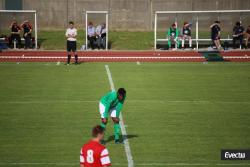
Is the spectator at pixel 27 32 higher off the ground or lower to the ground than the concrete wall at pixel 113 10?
lower

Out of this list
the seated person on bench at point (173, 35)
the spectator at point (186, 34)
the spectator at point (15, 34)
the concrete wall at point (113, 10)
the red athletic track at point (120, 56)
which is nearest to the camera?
the red athletic track at point (120, 56)

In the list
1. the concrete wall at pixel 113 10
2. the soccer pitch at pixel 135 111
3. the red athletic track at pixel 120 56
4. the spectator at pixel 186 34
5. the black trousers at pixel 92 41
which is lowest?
the soccer pitch at pixel 135 111

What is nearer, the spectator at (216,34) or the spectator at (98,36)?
the spectator at (216,34)

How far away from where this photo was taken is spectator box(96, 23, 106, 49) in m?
36.5

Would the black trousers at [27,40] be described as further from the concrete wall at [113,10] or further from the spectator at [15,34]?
the concrete wall at [113,10]

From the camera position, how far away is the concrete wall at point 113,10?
43750mm

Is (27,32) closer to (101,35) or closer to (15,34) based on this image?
(15,34)

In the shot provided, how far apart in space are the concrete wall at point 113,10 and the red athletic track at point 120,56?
782 centimetres

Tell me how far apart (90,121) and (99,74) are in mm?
9466

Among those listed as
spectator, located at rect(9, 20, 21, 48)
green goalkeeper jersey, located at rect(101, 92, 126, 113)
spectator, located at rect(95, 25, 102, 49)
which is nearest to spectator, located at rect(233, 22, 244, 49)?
spectator, located at rect(95, 25, 102, 49)

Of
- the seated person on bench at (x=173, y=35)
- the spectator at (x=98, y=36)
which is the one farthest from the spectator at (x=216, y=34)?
the spectator at (x=98, y=36)

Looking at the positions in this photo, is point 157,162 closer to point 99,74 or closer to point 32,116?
point 32,116

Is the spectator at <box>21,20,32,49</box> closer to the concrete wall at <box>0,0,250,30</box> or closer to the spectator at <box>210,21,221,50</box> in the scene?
the concrete wall at <box>0,0,250,30</box>

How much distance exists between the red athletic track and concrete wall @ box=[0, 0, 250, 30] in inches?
308
